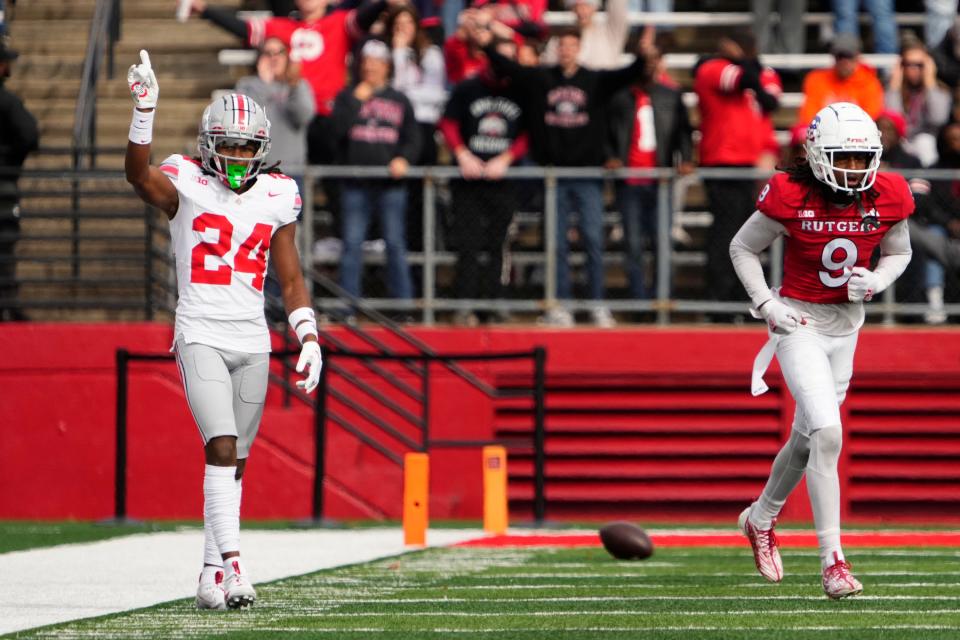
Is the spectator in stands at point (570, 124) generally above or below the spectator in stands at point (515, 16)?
below

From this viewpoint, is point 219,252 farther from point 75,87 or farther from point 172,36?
point 172,36

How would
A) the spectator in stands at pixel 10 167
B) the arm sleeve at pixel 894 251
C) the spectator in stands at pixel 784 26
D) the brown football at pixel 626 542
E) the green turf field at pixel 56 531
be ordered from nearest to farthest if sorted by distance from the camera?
the arm sleeve at pixel 894 251 < the brown football at pixel 626 542 < the green turf field at pixel 56 531 < the spectator in stands at pixel 10 167 < the spectator in stands at pixel 784 26

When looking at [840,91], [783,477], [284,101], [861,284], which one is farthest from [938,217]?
[861,284]

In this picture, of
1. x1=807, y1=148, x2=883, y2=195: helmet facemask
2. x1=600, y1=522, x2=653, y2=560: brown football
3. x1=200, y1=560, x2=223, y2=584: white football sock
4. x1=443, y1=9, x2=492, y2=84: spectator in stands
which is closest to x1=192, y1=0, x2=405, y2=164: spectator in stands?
x1=443, y1=9, x2=492, y2=84: spectator in stands

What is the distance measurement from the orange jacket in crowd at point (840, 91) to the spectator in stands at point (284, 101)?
13.1 feet

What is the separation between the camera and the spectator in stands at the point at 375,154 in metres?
14.5

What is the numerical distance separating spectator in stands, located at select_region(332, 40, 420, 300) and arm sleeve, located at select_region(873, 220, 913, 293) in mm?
6288

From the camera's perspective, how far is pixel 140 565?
32.3 feet

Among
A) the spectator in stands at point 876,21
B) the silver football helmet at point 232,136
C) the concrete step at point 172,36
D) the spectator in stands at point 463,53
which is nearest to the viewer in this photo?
the silver football helmet at point 232,136

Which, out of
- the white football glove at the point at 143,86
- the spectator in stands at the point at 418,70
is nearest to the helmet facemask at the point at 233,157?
the white football glove at the point at 143,86

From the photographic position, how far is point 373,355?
44.9 feet

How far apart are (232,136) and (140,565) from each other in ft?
9.59

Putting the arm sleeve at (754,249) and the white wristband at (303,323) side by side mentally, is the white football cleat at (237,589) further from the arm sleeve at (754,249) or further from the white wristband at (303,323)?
the arm sleeve at (754,249)

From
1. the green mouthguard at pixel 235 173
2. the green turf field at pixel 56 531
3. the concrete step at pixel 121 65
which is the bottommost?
the green turf field at pixel 56 531
